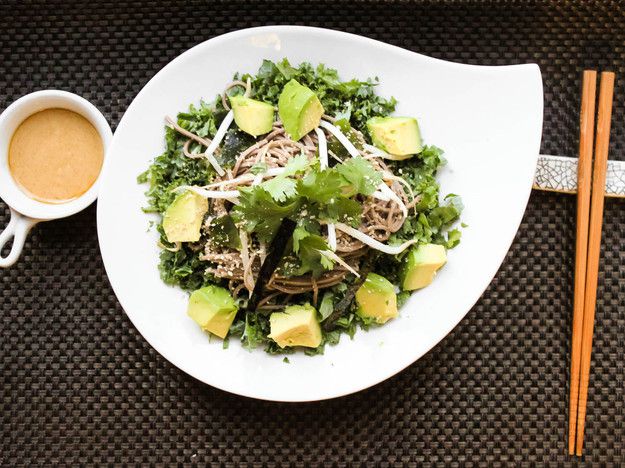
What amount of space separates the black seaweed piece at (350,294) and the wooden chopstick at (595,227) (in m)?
0.73

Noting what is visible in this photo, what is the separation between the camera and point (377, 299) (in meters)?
2.09

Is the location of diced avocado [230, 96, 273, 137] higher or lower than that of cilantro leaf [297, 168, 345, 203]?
higher

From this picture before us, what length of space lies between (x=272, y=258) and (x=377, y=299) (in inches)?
13.3

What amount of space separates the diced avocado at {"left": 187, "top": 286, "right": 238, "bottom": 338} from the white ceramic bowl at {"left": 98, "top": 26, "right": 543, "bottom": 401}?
0.07m

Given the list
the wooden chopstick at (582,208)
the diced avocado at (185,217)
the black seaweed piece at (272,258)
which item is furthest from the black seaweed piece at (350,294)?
the wooden chopstick at (582,208)

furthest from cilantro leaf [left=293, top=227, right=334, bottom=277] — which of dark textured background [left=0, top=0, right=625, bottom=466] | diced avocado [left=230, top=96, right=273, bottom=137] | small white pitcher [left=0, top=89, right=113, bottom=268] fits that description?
small white pitcher [left=0, top=89, right=113, bottom=268]

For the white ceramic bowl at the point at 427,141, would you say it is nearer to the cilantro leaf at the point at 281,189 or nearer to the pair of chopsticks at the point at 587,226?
the pair of chopsticks at the point at 587,226

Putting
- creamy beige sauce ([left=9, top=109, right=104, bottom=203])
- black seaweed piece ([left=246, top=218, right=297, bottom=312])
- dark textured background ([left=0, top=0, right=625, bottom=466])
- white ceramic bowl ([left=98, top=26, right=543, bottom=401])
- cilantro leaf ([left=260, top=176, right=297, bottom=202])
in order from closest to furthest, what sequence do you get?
cilantro leaf ([left=260, top=176, right=297, bottom=202])
black seaweed piece ([left=246, top=218, right=297, bottom=312])
white ceramic bowl ([left=98, top=26, right=543, bottom=401])
creamy beige sauce ([left=9, top=109, right=104, bottom=203])
dark textured background ([left=0, top=0, right=625, bottom=466])

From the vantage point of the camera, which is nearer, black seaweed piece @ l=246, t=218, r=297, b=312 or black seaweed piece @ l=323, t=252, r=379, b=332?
black seaweed piece @ l=246, t=218, r=297, b=312

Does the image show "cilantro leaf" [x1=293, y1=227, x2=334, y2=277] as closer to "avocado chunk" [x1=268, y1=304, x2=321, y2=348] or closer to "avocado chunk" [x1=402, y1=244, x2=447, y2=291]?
"avocado chunk" [x1=268, y1=304, x2=321, y2=348]

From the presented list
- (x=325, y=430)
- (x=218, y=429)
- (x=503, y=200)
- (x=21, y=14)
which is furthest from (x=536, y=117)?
(x=21, y=14)

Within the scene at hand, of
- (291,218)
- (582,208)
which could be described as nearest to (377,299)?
(291,218)

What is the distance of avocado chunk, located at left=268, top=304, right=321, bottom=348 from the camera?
2.05 m

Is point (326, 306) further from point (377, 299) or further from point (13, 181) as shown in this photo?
point (13, 181)
